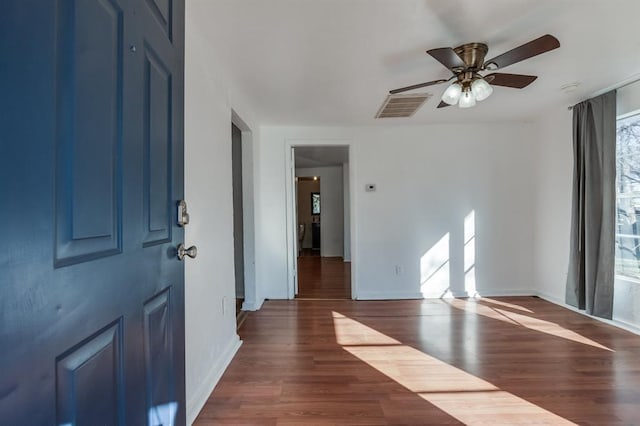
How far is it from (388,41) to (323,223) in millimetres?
5959

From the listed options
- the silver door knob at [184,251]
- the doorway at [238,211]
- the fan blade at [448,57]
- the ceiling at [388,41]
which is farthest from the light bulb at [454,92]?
the doorway at [238,211]

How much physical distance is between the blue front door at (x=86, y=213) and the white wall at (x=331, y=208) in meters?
6.75

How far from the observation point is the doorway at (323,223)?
17.1ft

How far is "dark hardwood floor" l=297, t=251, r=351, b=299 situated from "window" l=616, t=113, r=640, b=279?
2.90 m

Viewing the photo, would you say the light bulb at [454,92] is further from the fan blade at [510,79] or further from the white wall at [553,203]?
the white wall at [553,203]

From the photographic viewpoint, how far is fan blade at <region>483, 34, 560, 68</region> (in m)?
1.81

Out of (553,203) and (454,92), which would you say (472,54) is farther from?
(553,203)

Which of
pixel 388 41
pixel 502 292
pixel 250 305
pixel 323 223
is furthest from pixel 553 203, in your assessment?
pixel 323 223

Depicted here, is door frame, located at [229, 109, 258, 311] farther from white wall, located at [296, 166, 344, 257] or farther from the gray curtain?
white wall, located at [296, 166, 344, 257]

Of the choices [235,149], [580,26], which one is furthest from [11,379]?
[235,149]

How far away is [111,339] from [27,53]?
62 cm

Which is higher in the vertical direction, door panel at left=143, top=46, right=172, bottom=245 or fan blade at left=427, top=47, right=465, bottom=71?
fan blade at left=427, top=47, right=465, bottom=71

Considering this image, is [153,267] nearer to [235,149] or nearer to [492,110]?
[235,149]

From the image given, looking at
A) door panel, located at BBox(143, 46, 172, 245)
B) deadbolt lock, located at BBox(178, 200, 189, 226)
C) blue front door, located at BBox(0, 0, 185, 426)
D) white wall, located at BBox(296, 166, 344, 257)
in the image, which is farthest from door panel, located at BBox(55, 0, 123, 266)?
white wall, located at BBox(296, 166, 344, 257)
